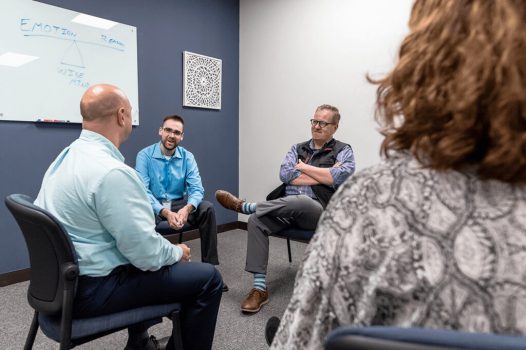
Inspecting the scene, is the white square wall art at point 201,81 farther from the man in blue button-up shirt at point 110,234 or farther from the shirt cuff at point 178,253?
the shirt cuff at point 178,253

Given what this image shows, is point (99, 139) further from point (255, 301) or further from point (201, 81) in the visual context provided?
point (201, 81)

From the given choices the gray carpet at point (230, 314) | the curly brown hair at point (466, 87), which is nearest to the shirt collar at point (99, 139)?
the gray carpet at point (230, 314)

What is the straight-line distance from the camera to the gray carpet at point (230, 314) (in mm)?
1813

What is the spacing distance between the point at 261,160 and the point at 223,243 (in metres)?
0.98

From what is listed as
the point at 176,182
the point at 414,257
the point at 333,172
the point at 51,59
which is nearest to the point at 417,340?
the point at 414,257

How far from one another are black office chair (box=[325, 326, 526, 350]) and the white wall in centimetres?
282

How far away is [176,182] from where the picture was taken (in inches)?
110

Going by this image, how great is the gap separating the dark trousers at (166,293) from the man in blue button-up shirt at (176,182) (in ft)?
3.72

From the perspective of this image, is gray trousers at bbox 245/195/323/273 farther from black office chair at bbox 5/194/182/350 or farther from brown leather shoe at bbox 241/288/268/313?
black office chair at bbox 5/194/182/350

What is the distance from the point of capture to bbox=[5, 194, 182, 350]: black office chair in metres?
1.11

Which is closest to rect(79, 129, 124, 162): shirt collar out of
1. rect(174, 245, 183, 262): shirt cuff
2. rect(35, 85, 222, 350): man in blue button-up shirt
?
rect(35, 85, 222, 350): man in blue button-up shirt

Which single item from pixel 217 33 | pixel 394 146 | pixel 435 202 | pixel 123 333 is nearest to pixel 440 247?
pixel 435 202

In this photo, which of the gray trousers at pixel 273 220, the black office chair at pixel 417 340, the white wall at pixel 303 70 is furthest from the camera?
the white wall at pixel 303 70

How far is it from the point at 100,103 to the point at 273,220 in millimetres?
1283
